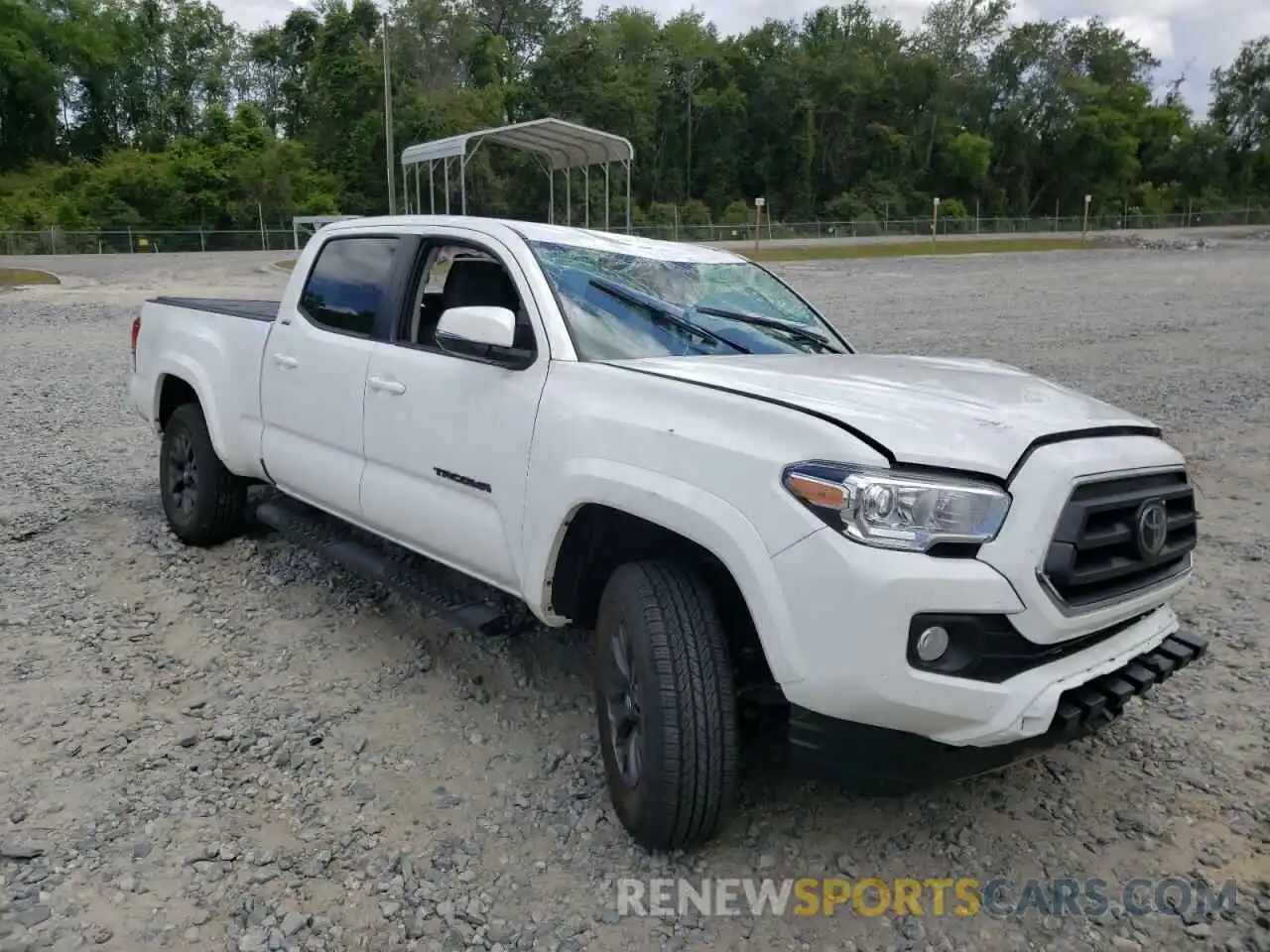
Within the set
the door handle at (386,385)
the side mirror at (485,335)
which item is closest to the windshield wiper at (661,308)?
the side mirror at (485,335)

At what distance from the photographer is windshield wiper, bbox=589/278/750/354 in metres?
3.90

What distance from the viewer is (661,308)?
3.94m

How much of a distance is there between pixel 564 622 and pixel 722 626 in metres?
0.75

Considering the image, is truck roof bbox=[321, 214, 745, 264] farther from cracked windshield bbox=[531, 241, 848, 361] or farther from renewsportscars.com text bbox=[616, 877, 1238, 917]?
renewsportscars.com text bbox=[616, 877, 1238, 917]

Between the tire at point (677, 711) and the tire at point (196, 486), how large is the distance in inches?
129

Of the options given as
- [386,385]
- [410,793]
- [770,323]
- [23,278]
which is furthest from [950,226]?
[410,793]

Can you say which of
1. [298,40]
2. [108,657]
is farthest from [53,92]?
[108,657]

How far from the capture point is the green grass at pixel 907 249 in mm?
43312

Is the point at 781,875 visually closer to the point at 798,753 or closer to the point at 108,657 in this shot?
the point at 798,753

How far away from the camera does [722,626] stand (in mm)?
3006

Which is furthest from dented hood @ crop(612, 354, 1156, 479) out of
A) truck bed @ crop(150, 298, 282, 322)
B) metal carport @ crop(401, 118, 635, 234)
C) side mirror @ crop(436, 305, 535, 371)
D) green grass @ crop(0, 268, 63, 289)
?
green grass @ crop(0, 268, 63, 289)

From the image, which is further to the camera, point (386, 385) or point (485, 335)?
point (386, 385)

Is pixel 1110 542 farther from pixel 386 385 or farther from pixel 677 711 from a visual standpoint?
pixel 386 385

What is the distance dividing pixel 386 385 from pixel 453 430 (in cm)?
51
